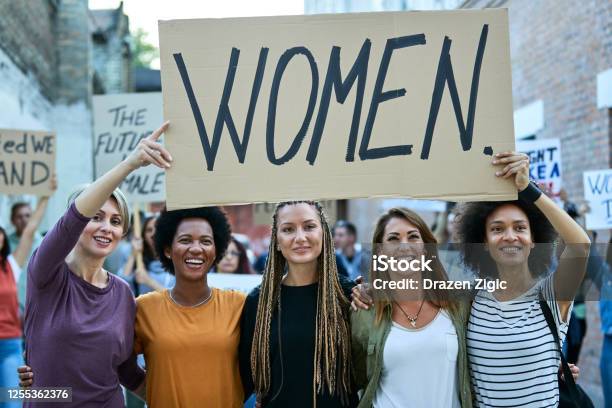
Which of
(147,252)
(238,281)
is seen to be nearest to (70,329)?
(238,281)

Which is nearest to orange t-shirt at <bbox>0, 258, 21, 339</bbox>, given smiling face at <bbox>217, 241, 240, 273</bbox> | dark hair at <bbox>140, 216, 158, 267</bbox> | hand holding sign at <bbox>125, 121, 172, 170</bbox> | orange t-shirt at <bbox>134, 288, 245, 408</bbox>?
dark hair at <bbox>140, 216, 158, 267</bbox>

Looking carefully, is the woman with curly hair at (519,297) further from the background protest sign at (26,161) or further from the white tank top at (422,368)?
the background protest sign at (26,161)

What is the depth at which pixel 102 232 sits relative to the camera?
3.24 m

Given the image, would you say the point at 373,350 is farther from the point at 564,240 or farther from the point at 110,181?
the point at 110,181

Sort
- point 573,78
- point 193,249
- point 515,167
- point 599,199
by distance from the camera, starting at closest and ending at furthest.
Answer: point 515,167 < point 193,249 < point 599,199 < point 573,78

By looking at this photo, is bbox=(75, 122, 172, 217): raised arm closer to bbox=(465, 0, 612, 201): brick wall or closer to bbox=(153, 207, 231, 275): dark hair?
bbox=(153, 207, 231, 275): dark hair

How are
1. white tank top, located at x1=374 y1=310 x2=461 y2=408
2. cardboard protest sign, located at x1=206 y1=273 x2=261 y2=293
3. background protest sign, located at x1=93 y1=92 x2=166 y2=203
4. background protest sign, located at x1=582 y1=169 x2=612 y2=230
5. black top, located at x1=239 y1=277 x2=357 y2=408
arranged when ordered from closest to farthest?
white tank top, located at x1=374 y1=310 x2=461 y2=408, black top, located at x1=239 y1=277 x2=357 y2=408, background protest sign, located at x1=582 y1=169 x2=612 y2=230, cardboard protest sign, located at x1=206 y1=273 x2=261 y2=293, background protest sign, located at x1=93 y1=92 x2=166 y2=203

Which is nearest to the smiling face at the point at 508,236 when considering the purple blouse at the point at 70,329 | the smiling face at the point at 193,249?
the smiling face at the point at 193,249

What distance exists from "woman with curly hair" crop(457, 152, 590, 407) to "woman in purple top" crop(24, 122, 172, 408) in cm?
138

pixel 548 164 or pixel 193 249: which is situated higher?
pixel 548 164

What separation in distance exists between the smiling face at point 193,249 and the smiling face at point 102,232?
34 centimetres

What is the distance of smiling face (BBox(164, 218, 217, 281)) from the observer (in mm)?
3500

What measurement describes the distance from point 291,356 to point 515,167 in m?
1.22

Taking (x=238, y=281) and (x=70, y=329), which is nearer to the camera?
(x=70, y=329)
